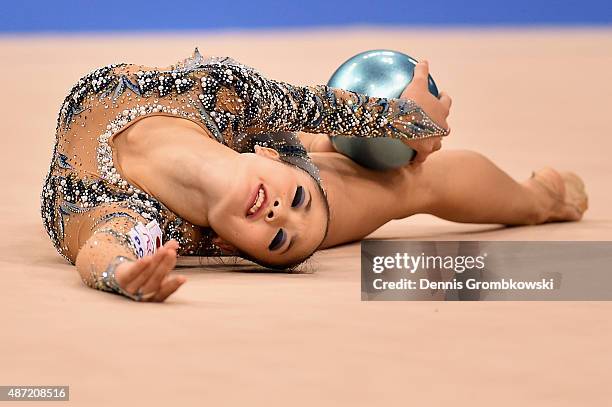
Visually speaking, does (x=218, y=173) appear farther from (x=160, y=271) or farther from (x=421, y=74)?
(x=421, y=74)

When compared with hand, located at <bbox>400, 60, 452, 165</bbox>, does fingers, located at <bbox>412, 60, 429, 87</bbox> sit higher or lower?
higher

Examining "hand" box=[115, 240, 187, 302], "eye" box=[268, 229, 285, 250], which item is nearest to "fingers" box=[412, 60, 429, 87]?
"eye" box=[268, 229, 285, 250]

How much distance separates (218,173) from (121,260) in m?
0.39

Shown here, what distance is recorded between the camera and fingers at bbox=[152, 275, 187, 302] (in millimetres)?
2391

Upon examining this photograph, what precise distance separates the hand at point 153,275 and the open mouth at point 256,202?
15.0 inches

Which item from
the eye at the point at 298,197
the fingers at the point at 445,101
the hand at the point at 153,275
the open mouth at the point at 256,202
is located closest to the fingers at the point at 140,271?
the hand at the point at 153,275

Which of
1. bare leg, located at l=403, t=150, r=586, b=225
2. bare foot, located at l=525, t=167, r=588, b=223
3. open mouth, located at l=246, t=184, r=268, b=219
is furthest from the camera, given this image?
bare foot, located at l=525, t=167, r=588, b=223

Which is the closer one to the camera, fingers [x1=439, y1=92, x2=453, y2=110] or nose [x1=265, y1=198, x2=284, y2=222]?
nose [x1=265, y1=198, x2=284, y2=222]

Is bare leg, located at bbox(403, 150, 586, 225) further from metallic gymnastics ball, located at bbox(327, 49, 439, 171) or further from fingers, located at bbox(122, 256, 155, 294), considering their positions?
fingers, located at bbox(122, 256, 155, 294)

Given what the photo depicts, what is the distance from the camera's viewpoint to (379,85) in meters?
A: 3.49

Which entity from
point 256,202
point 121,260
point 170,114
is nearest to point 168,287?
point 121,260

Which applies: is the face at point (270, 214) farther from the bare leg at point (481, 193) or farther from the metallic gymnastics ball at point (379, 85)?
the bare leg at point (481, 193)

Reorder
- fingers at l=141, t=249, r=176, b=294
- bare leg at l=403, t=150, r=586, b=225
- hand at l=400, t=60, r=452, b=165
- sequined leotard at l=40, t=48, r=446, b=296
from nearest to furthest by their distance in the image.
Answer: fingers at l=141, t=249, r=176, b=294 < sequined leotard at l=40, t=48, r=446, b=296 < hand at l=400, t=60, r=452, b=165 < bare leg at l=403, t=150, r=586, b=225

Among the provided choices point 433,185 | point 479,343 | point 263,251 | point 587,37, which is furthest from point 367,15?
point 479,343
